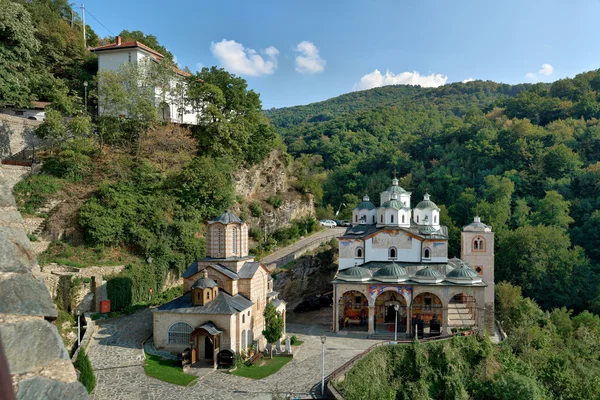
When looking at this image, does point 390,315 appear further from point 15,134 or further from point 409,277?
point 15,134

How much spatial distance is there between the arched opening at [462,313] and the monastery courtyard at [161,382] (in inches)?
234

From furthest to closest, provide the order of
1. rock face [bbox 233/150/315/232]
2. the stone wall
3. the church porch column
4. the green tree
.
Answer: rock face [bbox 233/150/315/232] < the stone wall < the church porch column < the green tree

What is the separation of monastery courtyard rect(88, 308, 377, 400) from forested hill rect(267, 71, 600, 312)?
22.6 metres

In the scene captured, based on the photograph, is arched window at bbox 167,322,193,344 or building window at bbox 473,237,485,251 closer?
arched window at bbox 167,322,193,344

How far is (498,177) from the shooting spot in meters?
47.8

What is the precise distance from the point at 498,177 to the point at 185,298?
39.8 m

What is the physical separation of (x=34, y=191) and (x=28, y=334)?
23.9 meters

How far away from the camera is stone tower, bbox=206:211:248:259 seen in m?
20.4

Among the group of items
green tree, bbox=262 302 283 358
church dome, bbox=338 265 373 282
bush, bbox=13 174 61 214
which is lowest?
green tree, bbox=262 302 283 358

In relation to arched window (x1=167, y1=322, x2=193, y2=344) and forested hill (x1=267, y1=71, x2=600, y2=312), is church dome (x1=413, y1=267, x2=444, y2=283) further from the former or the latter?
forested hill (x1=267, y1=71, x2=600, y2=312)

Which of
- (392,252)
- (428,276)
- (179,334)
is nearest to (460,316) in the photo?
(428,276)

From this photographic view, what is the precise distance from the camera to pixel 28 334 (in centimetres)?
251

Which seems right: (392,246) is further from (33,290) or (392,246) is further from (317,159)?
(317,159)

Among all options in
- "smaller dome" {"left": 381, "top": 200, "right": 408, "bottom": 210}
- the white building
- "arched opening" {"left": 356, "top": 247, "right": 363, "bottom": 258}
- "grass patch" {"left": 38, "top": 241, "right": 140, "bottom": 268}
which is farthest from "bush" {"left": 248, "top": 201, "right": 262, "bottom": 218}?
"grass patch" {"left": 38, "top": 241, "right": 140, "bottom": 268}
